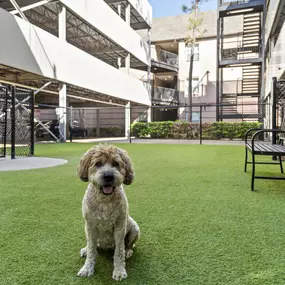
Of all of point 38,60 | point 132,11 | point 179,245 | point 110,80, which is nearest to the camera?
point 179,245

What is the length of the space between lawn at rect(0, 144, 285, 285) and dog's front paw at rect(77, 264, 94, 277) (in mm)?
35

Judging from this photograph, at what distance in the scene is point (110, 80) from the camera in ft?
55.7

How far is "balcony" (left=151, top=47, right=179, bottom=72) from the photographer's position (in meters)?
23.9

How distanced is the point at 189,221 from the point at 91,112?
21511mm

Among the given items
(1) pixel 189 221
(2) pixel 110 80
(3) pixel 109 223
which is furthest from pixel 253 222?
(2) pixel 110 80

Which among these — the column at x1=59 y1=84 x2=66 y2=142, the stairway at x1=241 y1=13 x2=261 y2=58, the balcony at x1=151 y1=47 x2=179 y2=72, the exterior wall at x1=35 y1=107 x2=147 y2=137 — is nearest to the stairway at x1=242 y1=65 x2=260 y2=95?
the stairway at x1=241 y1=13 x2=261 y2=58

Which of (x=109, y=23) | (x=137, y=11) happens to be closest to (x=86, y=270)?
(x=109, y=23)

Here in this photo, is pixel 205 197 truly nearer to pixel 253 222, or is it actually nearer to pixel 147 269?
pixel 253 222

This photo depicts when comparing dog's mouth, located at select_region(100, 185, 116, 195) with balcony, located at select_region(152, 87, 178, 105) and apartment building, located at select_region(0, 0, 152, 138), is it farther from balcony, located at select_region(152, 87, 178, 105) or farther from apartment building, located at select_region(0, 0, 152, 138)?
balcony, located at select_region(152, 87, 178, 105)

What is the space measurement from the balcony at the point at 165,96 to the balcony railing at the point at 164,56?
272 cm

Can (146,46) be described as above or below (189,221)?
above

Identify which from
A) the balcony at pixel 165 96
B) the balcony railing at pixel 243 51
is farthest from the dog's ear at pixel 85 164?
the balcony at pixel 165 96

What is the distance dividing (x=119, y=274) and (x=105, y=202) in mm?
395

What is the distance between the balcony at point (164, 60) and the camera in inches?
940
